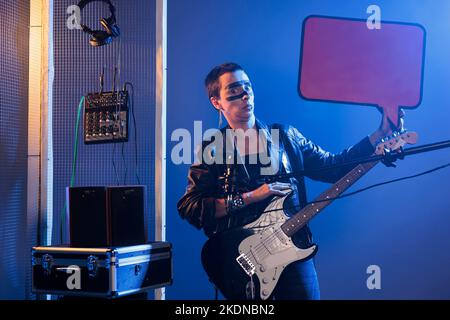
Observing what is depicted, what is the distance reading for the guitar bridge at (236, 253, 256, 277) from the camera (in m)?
3.51

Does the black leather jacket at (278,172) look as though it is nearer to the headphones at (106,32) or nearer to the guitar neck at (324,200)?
the guitar neck at (324,200)

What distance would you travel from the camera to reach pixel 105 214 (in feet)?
10.5

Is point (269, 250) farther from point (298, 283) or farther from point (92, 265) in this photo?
point (92, 265)

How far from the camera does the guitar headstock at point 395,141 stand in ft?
11.5

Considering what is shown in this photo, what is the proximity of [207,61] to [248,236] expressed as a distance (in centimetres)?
109

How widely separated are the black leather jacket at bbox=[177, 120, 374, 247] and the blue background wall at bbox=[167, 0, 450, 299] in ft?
0.18

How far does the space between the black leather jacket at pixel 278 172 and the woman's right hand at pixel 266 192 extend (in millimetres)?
31

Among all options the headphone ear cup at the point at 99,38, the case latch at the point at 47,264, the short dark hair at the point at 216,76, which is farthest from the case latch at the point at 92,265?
the headphone ear cup at the point at 99,38

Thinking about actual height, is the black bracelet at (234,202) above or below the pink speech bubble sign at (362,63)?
below

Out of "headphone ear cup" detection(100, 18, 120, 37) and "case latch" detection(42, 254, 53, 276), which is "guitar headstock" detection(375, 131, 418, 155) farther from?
"case latch" detection(42, 254, 53, 276)

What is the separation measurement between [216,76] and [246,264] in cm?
115

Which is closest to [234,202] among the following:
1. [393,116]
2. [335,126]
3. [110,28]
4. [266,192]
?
[266,192]

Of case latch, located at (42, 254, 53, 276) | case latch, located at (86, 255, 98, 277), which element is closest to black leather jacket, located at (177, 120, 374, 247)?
case latch, located at (86, 255, 98, 277)
